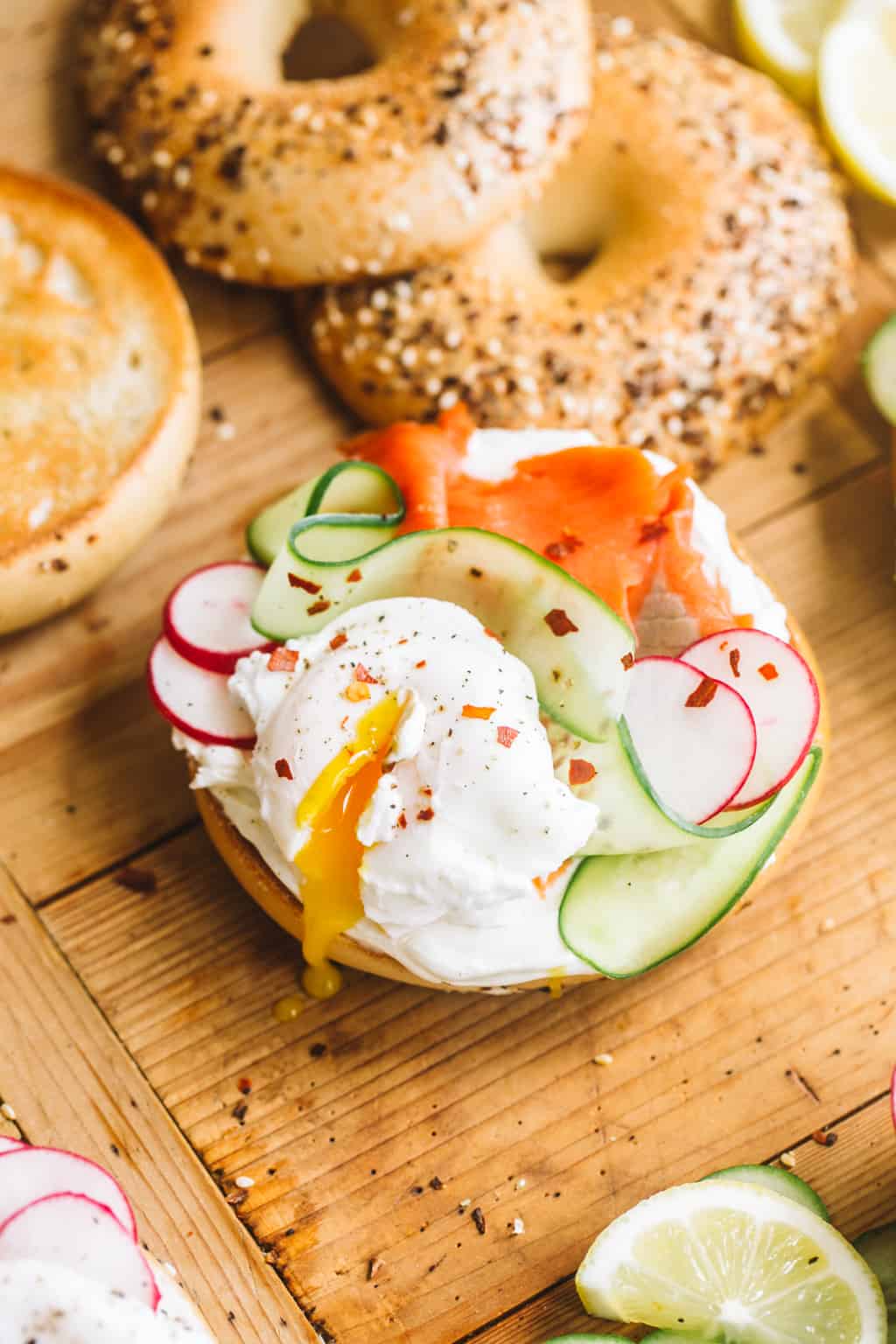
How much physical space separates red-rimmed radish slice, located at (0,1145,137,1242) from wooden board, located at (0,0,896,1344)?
0.76 ft

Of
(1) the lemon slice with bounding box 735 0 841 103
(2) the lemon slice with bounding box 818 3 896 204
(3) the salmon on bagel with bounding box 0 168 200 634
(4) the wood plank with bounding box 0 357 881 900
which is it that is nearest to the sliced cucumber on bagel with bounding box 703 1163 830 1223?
(4) the wood plank with bounding box 0 357 881 900

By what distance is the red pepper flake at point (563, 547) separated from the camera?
7.22 ft

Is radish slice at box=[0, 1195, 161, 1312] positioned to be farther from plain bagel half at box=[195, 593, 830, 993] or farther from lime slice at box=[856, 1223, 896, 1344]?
lime slice at box=[856, 1223, 896, 1344]

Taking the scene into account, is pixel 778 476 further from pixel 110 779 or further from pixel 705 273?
pixel 110 779

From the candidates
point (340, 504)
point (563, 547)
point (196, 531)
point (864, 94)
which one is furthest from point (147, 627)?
point (864, 94)

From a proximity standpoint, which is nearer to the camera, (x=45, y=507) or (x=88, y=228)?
(x=45, y=507)

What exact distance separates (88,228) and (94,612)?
72 centimetres

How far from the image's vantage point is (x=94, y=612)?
2.71 m

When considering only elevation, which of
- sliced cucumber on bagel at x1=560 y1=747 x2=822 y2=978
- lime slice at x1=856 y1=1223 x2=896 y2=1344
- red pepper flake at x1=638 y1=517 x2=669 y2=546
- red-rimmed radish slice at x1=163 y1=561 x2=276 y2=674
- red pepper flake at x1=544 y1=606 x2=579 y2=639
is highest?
red pepper flake at x1=638 y1=517 x2=669 y2=546

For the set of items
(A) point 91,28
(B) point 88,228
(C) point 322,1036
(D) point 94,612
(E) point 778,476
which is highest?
(A) point 91,28

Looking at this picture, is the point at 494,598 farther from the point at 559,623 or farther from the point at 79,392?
the point at 79,392

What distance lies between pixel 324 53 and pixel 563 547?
1537mm

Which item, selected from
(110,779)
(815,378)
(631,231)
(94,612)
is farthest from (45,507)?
(815,378)

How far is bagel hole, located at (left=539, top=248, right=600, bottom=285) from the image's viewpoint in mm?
3021
